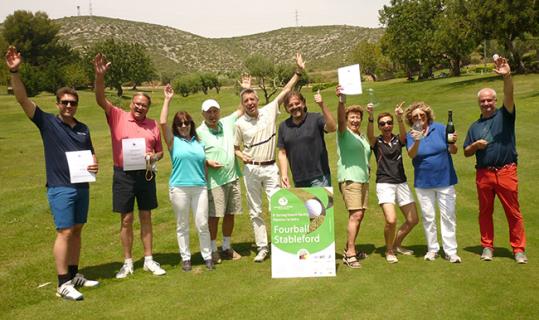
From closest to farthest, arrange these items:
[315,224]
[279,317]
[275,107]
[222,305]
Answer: [279,317] < [222,305] < [315,224] < [275,107]

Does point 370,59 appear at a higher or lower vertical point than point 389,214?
higher

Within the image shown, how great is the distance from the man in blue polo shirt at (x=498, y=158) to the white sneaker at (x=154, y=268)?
14.3ft

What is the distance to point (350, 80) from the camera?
6277 mm

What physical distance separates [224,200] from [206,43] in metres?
184

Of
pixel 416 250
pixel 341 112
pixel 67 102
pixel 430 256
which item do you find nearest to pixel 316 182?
pixel 341 112

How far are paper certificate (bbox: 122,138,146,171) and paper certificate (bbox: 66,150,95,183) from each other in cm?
46

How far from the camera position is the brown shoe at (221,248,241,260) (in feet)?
24.1

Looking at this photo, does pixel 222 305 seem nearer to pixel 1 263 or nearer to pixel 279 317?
pixel 279 317

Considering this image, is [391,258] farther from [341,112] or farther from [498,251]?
[341,112]

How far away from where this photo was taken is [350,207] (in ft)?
22.2

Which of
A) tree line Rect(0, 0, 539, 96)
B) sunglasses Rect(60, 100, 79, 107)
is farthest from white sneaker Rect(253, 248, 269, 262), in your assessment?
tree line Rect(0, 0, 539, 96)

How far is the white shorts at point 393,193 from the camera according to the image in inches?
271

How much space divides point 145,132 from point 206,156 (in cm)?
90

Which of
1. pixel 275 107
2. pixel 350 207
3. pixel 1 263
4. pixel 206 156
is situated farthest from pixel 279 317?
pixel 1 263
